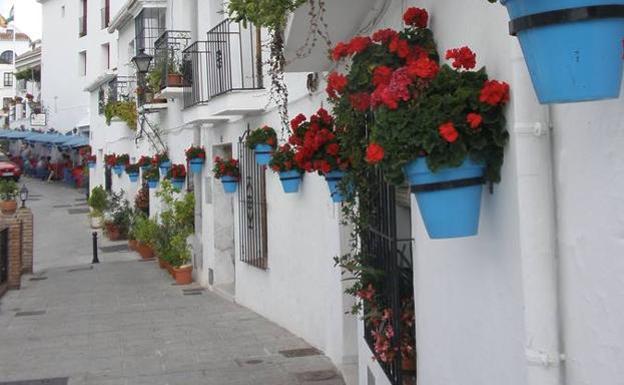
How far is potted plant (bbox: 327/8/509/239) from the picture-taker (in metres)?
2.84

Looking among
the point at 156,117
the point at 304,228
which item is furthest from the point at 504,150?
the point at 156,117

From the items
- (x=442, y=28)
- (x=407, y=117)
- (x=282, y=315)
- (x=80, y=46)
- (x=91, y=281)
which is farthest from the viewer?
(x=80, y=46)

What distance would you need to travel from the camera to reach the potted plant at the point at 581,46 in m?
2.00

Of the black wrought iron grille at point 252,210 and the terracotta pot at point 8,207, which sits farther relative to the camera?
the terracotta pot at point 8,207

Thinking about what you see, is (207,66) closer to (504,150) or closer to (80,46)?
(504,150)

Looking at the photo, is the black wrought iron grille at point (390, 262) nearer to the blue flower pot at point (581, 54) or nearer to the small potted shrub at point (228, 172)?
the blue flower pot at point (581, 54)

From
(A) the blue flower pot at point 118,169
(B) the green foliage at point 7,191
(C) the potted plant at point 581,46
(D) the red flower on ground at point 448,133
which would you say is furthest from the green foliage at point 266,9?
(A) the blue flower pot at point 118,169

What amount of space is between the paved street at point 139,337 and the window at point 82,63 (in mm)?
23482

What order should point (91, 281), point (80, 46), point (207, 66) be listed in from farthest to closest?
point (80, 46) < point (91, 281) < point (207, 66)

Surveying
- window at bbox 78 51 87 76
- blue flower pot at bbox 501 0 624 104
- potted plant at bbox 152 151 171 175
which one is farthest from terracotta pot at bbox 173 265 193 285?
window at bbox 78 51 87 76

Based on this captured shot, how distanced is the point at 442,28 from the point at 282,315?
19.2 ft

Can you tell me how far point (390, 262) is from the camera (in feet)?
15.7

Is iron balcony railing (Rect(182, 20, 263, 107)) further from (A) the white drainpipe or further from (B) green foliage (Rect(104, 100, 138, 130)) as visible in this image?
(B) green foliage (Rect(104, 100, 138, 130))

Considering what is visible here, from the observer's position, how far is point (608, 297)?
230 centimetres
